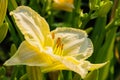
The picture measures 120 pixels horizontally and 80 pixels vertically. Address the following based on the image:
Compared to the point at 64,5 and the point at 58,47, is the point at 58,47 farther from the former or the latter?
the point at 64,5

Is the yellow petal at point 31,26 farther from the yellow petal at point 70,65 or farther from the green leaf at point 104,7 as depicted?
the green leaf at point 104,7

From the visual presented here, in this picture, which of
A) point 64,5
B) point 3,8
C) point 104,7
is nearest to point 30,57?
point 3,8

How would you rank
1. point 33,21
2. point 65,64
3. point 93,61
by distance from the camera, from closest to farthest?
point 65,64, point 33,21, point 93,61

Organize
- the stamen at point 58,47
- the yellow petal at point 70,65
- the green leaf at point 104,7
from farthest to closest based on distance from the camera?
1. the green leaf at point 104,7
2. the stamen at point 58,47
3. the yellow petal at point 70,65

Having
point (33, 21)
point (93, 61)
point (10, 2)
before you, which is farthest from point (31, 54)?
point (93, 61)

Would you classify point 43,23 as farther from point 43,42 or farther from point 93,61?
point 93,61

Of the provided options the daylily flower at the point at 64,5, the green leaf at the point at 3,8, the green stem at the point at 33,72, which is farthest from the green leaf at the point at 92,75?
the daylily flower at the point at 64,5
